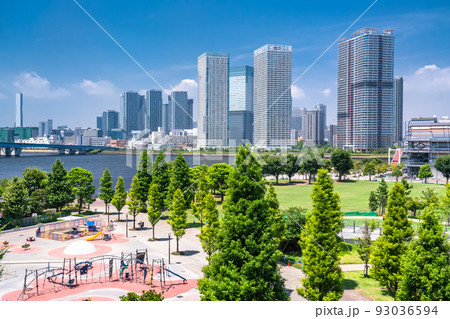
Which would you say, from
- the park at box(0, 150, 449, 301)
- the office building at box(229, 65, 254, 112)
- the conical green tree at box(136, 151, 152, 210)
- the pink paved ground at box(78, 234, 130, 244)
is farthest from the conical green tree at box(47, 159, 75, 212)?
the office building at box(229, 65, 254, 112)

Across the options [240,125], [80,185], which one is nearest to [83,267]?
[240,125]

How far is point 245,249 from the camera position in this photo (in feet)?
30.5

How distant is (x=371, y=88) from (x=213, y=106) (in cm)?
15822

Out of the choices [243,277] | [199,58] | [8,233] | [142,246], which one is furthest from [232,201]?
[8,233]

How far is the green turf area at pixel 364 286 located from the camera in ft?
52.7

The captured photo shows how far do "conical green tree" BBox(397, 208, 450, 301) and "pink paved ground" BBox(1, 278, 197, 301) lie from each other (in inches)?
392

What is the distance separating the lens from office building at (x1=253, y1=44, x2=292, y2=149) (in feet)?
66.7

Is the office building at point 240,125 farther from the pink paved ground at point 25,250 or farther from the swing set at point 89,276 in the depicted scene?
the pink paved ground at point 25,250

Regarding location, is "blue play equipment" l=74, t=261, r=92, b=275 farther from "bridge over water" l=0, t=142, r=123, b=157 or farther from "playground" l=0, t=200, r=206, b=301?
"bridge over water" l=0, t=142, r=123, b=157

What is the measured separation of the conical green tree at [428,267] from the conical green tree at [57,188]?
3270 centimetres

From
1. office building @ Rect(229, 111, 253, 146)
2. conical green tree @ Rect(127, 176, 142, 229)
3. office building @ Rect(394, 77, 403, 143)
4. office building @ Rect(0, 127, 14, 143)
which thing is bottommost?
conical green tree @ Rect(127, 176, 142, 229)

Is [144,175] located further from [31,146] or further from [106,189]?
[31,146]

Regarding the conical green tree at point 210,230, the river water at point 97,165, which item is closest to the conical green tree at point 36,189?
the river water at point 97,165

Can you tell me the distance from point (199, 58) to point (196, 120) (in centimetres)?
292
